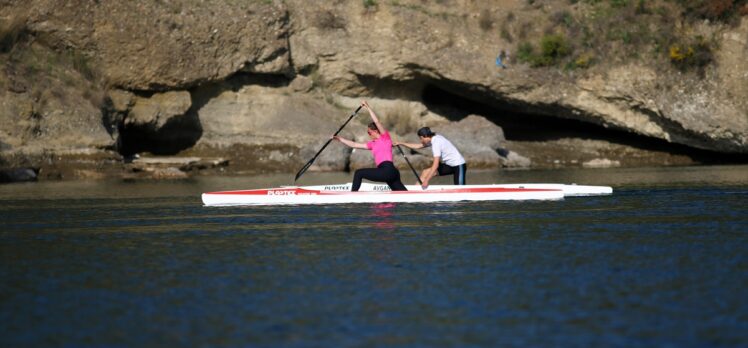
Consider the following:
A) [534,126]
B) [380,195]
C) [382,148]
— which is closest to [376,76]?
[534,126]

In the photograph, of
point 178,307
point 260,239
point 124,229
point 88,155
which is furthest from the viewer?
point 88,155

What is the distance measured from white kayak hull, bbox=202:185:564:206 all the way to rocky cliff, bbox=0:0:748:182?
12338 millimetres

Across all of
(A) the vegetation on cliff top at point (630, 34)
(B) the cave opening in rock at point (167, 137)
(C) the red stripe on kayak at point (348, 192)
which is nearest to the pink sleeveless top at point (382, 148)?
(C) the red stripe on kayak at point (348, 192)

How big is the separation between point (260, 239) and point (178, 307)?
4.73m

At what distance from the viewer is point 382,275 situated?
37.1 ft

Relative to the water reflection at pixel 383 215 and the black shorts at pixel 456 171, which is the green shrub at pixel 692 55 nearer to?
the black shorts at pixel 456 171

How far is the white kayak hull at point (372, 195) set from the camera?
65.9 ft

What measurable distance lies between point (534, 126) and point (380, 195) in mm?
20642

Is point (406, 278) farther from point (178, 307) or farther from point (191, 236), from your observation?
point (191, 236)

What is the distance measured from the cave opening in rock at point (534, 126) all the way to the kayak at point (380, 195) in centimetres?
1773

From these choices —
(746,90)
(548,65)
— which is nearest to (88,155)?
(548,65)

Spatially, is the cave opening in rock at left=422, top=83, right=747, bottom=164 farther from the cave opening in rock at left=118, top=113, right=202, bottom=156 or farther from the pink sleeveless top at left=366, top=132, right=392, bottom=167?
the pink sleeveless top at left=366, top=132, right=392, bottom=167

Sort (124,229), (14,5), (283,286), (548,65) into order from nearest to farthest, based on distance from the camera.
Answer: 1. (283,286)
2. (124,229)
3. (14,5)
4. (548,65)

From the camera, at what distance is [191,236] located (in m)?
15.1
